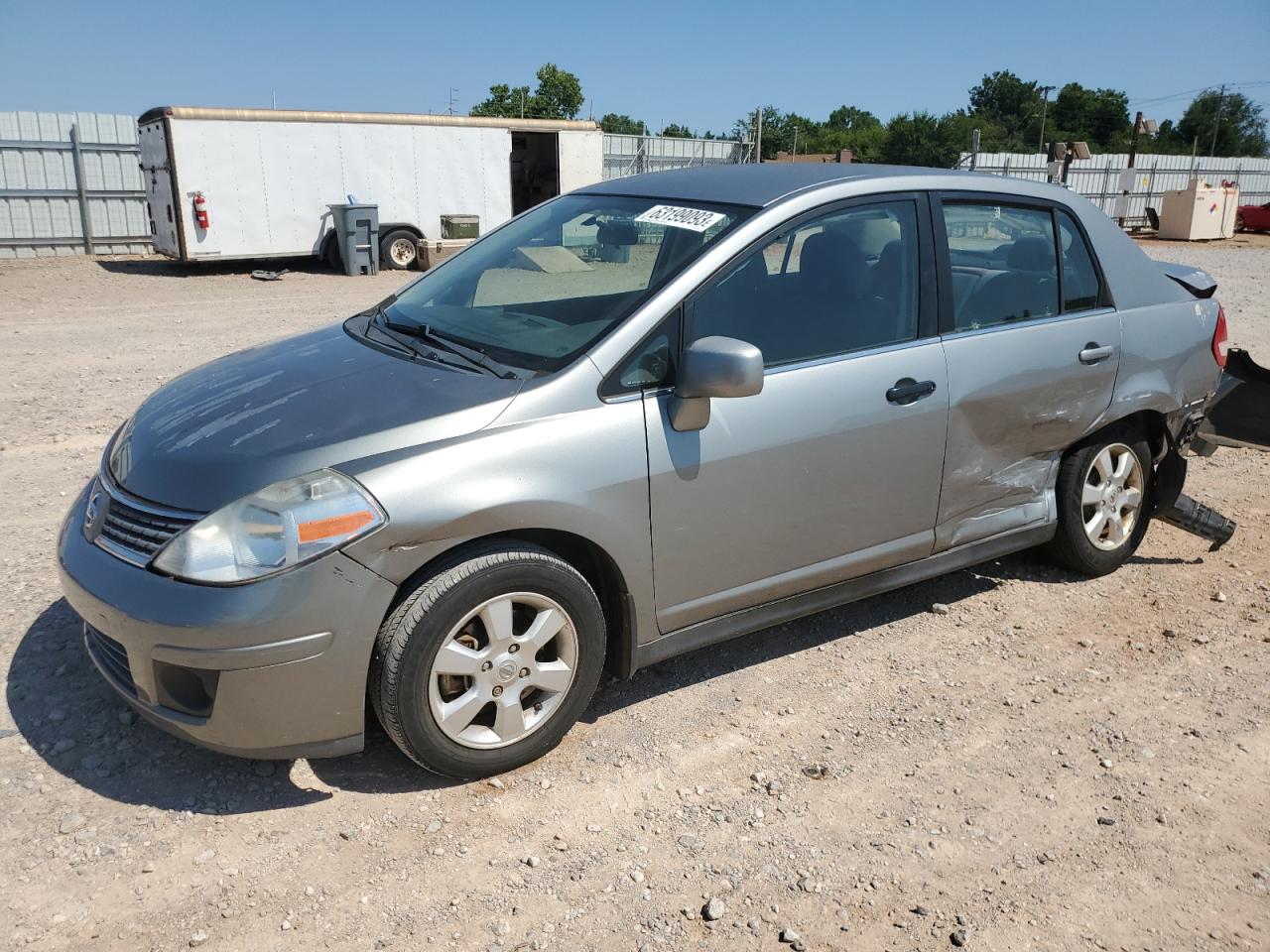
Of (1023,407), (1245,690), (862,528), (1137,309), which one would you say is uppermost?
(1137,309)

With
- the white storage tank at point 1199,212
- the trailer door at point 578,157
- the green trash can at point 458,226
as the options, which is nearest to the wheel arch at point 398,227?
the green trash can at point 458,226

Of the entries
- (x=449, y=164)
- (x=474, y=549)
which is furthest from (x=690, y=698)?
(x=449, y=164)

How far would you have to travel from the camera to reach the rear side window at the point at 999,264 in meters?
3.99

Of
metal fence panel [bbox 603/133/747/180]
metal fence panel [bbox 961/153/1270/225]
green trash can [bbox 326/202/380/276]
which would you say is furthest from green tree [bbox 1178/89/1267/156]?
green trash can [bbox 326/202/380/276]

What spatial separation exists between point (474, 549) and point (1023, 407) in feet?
7.97

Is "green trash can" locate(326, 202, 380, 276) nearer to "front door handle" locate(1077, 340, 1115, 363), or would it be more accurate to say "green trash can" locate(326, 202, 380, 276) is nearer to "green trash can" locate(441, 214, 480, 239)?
"green trash can" locate(441, 214, 480, 239)

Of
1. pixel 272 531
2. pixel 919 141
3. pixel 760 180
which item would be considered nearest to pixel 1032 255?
pixel 760 180

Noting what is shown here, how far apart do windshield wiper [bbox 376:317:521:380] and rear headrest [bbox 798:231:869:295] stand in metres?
1.21

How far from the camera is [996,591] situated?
468 centimetres

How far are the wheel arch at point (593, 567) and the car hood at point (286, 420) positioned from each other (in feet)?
1.11

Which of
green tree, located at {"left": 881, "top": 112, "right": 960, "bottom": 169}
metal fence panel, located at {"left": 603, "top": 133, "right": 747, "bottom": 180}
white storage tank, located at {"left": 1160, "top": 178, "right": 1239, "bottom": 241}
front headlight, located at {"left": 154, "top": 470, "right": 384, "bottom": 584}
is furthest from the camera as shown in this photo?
green tree, located at {"left": 881, "top": 112, "right": 960, "bottom": 169}

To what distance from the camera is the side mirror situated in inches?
120

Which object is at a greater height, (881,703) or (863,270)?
(863,270)

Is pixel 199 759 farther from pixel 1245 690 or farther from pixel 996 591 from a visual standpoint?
pixel 1245 690
